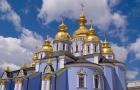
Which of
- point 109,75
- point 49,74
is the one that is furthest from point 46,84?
point 109,75

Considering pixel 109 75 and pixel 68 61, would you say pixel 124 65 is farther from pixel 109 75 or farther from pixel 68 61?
pixel 68 61

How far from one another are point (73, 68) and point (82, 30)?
11.0m

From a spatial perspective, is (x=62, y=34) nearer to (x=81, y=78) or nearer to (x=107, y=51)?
(x=107, y=51)

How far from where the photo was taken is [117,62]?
136 feet

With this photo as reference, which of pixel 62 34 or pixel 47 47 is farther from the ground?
pixel 62 34

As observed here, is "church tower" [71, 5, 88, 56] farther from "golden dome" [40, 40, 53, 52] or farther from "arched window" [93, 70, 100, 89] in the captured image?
"arched window" [93, 70, 100, 89]

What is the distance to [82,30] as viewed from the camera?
44750 mm

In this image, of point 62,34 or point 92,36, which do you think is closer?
point 92,36

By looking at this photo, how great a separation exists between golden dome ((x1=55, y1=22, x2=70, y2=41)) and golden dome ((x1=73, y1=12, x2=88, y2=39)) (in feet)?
4.30

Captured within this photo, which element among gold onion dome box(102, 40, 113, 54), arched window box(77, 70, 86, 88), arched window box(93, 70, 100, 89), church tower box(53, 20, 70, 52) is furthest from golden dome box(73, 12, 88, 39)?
arched window box(77, 70, 86, 88)

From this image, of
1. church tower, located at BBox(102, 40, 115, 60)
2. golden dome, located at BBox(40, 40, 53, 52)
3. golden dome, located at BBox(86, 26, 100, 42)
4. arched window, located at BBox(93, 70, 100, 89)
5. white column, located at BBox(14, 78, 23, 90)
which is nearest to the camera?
arched window, located at BBox(93, 70, 100, 89)

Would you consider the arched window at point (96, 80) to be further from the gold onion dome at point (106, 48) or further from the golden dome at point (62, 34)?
the golden dome at point (62, 34)

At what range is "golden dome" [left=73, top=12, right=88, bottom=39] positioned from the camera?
145 ft

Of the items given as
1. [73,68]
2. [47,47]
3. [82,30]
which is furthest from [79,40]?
[73,68]
